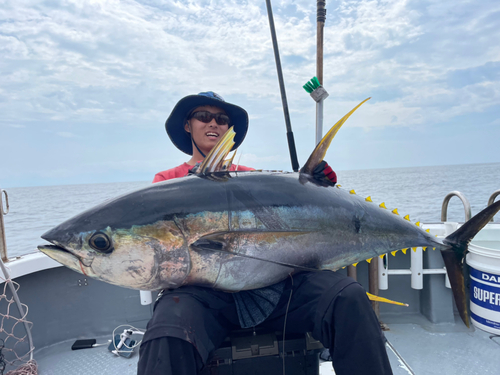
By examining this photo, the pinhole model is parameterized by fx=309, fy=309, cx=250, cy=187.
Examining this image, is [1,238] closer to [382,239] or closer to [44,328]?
[44,328]

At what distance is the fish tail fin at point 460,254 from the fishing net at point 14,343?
2901 millimetres

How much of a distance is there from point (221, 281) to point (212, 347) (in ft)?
0.81

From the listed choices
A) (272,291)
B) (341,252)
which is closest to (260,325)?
(272,291)

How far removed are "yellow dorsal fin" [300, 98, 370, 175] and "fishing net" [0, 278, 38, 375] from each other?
7.67 feet

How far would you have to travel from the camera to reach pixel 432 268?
9.95 feet

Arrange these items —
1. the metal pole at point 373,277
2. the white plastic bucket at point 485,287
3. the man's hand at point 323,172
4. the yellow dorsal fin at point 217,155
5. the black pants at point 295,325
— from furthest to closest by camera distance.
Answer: the metal pole at point 373,277
the white plastic bucket at point 485,287
the man's hand at point 323,172
the yellow dorsal fin at point 217,155
the black pants at point 295,325

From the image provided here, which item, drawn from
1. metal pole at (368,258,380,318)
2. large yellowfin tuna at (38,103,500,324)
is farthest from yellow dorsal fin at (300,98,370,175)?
metal pole at (368,258,380,318)

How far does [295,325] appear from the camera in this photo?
133 centimetres

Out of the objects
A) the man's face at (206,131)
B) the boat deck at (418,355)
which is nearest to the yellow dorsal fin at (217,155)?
the man's face at (206,131)

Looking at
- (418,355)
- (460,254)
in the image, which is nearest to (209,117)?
(460,254)

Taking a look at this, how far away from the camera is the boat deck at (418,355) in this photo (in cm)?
242

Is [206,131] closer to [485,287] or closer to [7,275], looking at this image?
[7,275]

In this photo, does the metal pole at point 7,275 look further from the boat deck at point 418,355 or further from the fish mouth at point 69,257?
the fish mouth at point 69,257

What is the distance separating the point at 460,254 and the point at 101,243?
1.70 meters
